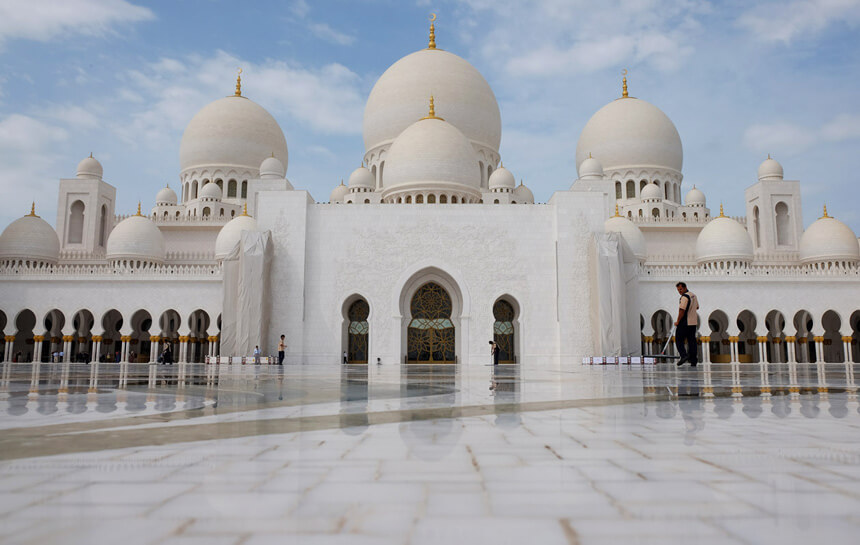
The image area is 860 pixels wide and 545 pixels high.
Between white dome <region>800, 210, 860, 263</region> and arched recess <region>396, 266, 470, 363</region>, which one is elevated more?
white dome <region>800, 210, 860, 263</region>

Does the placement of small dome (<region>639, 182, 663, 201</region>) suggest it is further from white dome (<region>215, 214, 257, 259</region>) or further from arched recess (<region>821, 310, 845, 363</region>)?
white dome (<region>215, 214, 257, 259</region>)

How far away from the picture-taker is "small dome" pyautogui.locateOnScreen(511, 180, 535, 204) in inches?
963

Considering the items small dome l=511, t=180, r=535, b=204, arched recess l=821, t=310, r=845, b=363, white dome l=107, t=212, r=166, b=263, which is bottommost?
arched recess l=821, t=310, r=845, b=363

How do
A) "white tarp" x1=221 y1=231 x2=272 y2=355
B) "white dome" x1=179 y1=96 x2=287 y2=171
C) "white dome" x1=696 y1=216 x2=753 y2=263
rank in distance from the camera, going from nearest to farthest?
"white tarp" x1=221 y1=231 x2=272 y2=355, "white dome" x1=696 y1=216 x2=753 y2=263, "white dome" x1=179 y1=96 x2=287 y2=171

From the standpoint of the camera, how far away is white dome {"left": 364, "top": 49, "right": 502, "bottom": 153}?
2472 cm

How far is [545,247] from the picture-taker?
19.0 metres

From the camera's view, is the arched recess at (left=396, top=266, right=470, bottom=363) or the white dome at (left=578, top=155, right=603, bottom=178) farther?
the white dome at (left=578, top=155, right=603, bottom=178)

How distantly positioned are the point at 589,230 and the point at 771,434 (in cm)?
1705

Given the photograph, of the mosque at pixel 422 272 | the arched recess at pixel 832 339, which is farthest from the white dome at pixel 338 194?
the arched recess at pixel 832 339

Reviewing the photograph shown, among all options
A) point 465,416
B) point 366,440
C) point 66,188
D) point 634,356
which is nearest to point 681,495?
point 366,440

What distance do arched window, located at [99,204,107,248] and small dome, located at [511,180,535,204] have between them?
53.9ft

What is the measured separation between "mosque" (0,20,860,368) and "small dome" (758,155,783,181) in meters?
1.51

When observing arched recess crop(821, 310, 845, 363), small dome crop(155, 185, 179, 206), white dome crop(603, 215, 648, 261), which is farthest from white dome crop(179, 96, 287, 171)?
arched recess crop(821, 310, 845, 363)

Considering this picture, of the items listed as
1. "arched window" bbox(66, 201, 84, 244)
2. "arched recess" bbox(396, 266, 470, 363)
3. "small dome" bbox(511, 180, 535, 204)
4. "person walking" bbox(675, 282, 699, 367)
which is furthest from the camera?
"arched window" bbox(66, 201, 84, 244)
